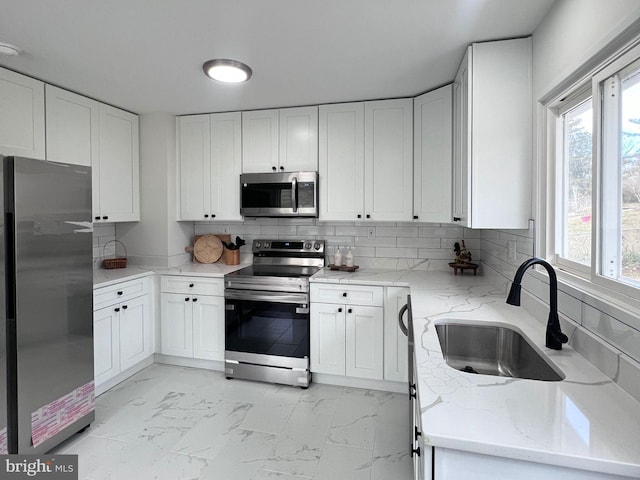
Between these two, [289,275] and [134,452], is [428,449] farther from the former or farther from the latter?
[289,275]

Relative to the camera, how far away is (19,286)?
1.75m

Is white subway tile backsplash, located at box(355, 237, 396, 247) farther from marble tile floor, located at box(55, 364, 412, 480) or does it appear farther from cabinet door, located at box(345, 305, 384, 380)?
marble tile floor, located at box(55, 364, 412, 480)

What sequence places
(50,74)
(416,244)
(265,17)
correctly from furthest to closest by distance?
(416,244)
(50,74)
(265,17)

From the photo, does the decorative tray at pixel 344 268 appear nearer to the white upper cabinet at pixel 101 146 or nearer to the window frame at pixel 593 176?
the window frame at pixel 593 176

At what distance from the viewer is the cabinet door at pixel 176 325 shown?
3.08 m

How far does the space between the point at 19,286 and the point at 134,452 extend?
114 centimetres

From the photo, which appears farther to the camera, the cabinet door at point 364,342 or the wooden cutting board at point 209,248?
the wooden cutting board at point 209,248

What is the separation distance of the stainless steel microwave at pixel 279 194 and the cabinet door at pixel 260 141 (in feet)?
0.33

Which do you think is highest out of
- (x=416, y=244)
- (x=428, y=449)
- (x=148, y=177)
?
(x=148, y=177)

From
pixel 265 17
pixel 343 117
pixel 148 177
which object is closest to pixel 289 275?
pixel 343 117

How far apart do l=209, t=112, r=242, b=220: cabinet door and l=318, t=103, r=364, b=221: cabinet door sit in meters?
0.81

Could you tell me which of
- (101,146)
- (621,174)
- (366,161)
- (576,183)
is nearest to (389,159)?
(366,161)

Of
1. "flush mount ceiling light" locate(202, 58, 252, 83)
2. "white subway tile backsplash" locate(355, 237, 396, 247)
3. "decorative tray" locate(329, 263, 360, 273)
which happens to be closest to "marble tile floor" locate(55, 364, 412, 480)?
"decorative tray" locate(329, 263, 360, 273)

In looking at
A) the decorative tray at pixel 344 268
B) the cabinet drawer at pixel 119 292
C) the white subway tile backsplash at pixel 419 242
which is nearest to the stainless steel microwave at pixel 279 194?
the decorative tray at pixel 344 268
